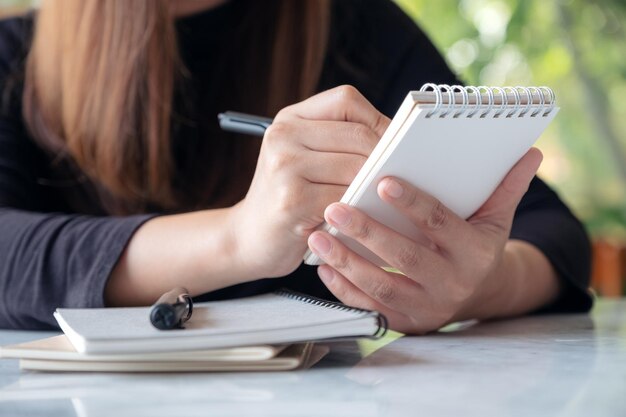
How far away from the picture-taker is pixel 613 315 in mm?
1123

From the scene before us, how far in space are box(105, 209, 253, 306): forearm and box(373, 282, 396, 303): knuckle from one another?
0.43 feet

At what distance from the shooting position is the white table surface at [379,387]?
1.85 feet

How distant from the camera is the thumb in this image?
83 centimetres

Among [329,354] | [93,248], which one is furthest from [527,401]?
[93,248]

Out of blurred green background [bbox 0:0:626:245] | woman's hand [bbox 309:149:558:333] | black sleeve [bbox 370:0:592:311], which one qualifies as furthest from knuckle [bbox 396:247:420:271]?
blurred green background [bbox 0:0:626:245]

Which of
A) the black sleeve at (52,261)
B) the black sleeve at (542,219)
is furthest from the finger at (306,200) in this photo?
the black sleeve at (542,219)

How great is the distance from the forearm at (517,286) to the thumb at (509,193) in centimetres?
13

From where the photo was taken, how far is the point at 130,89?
120 centimetres

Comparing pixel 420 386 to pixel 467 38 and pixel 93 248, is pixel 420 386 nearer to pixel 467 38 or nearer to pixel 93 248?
pixel 93 248

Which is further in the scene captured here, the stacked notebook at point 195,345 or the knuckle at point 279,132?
the knuckle at point 279,132

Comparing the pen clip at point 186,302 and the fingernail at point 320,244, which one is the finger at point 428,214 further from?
the pen clip at point 186,302

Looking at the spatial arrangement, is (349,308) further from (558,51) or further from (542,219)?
(558,51)

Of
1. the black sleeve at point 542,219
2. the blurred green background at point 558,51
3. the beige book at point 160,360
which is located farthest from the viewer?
the blurred green background at point 558,51

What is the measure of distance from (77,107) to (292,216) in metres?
0.53
